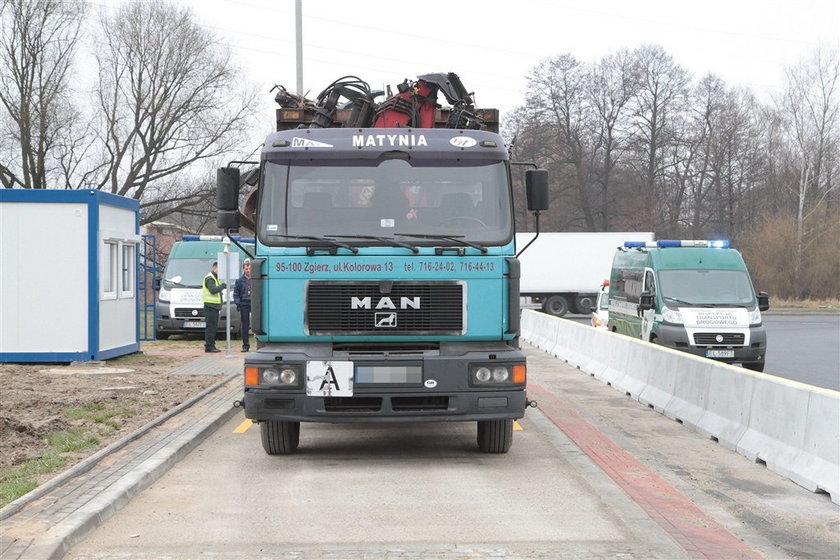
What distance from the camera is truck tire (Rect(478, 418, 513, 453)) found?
9695mm

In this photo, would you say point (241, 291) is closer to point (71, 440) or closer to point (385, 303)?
point (71, 440)

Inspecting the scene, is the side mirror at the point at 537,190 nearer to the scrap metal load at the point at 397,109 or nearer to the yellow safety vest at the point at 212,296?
the scrap metal load at the point at 397,109

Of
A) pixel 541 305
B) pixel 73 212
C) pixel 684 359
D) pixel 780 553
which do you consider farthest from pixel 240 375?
pixel 541 305

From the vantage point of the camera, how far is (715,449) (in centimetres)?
1019

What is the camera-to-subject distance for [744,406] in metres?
10.1

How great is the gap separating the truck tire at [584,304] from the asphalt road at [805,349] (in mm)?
660

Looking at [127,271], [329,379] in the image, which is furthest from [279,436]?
[127,271]

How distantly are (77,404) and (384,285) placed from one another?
5.68 metres

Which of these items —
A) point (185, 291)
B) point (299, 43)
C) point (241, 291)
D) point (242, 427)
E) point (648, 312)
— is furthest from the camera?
point (185, 291)

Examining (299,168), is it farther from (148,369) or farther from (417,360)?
(148,369)

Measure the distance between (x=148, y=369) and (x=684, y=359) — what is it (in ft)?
31.8

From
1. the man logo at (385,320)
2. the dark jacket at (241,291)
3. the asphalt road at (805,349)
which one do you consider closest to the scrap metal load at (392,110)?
the man logo at (385,320)

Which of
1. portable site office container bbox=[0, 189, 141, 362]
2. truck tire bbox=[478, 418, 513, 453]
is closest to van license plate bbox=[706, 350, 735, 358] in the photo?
truck tire bbox=[478, 418, 513, 453]

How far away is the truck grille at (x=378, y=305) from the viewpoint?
29.3 feet
